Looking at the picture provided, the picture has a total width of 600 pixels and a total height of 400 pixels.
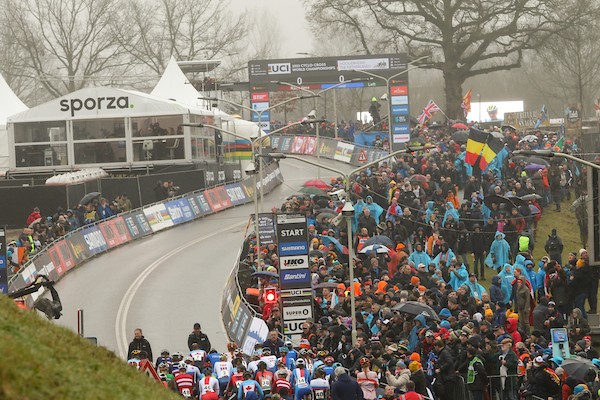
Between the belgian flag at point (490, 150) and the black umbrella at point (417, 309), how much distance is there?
1575 centimetres

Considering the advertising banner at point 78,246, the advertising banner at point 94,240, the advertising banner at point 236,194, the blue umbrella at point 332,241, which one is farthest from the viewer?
the advertising banner at point 236,194

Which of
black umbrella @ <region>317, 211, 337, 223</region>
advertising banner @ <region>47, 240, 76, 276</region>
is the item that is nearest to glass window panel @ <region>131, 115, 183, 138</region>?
advertising banner @ <region>47, 240, 76, 276</region>

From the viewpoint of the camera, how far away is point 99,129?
61906 millimetres

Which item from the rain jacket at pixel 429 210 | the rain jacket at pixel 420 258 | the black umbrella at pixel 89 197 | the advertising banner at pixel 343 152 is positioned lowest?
the rain jacket at pixel 420 258

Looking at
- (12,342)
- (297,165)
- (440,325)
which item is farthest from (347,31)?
(12,342)

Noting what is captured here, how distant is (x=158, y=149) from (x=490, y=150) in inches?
964

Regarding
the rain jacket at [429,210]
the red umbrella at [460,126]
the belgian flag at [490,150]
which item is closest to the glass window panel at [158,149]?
the red umbrella at [460,126]

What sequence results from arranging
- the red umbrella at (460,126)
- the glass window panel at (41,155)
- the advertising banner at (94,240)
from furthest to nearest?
the glass window panel at (41,155) < the red umbrella at (460,126) < the advertising banner at (94,240)

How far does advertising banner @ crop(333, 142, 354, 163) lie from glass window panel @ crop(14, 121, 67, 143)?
15.3 meters

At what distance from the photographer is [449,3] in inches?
3125

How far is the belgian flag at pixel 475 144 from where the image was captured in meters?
40.5

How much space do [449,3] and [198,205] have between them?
103 feet

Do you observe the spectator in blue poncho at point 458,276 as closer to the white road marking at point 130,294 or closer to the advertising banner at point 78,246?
the white road marking at point 130,294

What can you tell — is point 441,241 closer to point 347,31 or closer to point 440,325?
point 440,325
